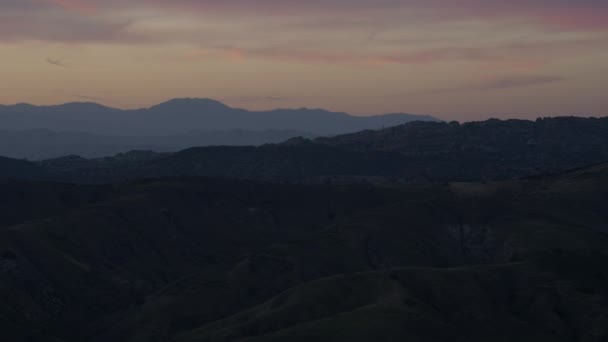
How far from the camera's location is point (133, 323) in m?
176

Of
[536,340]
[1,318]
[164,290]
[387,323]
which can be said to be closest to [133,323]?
[164,290]

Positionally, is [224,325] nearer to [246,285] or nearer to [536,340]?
[246,285]

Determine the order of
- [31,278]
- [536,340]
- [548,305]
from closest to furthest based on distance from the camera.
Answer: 1. [536,340]
2. [548,305]
3. [31,278]

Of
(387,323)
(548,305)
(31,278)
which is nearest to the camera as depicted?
(387,323)

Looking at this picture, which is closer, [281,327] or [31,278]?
[281,327]

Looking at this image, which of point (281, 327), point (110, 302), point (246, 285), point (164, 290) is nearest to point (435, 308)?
point (281, 327)

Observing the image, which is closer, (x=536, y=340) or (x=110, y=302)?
(x=536, y=340)

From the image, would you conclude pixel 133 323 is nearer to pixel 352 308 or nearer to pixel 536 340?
pixel 352 308

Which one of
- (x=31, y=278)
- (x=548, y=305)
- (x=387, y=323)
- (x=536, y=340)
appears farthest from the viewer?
(x=31, y=278)

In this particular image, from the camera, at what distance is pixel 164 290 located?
19300 cm

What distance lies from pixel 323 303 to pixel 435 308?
20008 mm

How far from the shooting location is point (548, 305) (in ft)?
564

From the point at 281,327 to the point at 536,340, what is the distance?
4292 cm

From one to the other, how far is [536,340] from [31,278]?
101m
